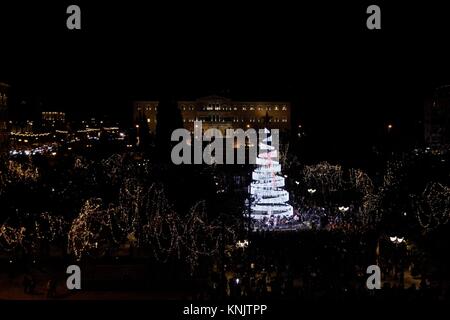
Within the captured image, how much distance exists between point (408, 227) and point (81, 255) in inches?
431

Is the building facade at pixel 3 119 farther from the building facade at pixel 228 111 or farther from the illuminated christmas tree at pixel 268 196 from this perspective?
the building facade at pixel 228 111

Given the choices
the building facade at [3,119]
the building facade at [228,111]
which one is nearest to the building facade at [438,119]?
the building facade at [228,111]

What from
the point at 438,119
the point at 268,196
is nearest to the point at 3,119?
the point at 268,196

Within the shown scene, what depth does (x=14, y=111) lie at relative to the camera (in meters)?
74.4

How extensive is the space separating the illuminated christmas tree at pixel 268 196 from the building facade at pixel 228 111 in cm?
7156

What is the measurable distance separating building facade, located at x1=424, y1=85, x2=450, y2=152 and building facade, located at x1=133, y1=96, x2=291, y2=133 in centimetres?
3478

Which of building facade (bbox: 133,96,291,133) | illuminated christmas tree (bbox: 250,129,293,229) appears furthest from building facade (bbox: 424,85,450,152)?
illuminated christmas tree (bbox: 250,129,293,229)

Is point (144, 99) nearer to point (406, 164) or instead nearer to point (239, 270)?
point (406, 164)

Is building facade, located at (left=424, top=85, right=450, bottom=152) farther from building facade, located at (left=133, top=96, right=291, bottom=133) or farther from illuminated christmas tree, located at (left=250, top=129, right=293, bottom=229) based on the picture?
illuminated christmas tree, located at (left=250, top=129, right=293, bottom=229)

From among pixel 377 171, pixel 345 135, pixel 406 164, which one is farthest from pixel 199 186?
pixel 345 135

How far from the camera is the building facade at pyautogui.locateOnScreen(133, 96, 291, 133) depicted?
320ft

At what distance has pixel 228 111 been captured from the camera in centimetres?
9925

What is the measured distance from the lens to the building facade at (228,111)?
3841 inches
